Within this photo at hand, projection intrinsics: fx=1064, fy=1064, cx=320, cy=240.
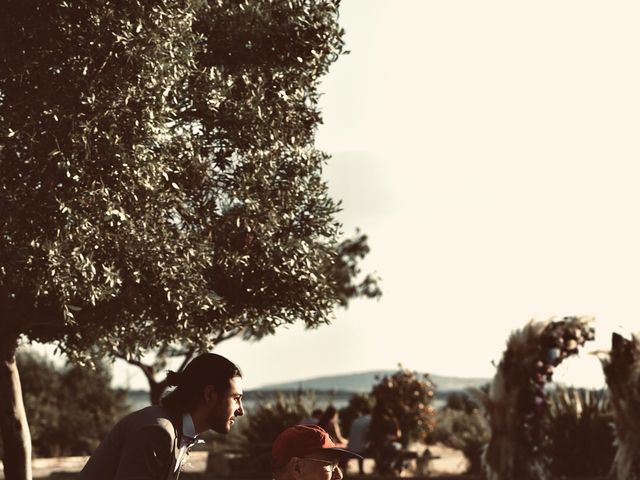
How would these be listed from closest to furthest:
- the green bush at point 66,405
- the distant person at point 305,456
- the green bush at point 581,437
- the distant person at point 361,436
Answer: the distant person at point 305,456, the green bush at point 581,437, the distant person at point 361,436, the green bush at point 66,405

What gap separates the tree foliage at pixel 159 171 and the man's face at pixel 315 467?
13.3m

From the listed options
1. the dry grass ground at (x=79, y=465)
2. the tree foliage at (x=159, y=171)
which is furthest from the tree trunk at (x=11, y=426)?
the dry grass ground at (x=79, y=465)

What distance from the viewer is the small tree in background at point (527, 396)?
2.46 meters

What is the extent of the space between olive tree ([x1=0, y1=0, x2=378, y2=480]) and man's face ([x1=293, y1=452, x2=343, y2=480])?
1326cm

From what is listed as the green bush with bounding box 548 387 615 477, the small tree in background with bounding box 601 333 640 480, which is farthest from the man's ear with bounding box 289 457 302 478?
the green bush with bounding box 548 387 615 477

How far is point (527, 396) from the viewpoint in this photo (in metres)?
2.48

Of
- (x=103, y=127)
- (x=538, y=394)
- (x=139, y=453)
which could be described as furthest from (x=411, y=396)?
(x=538, y=394)

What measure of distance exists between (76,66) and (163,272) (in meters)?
4.01

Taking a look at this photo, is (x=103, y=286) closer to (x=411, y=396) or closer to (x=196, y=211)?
(x=196, y=211)

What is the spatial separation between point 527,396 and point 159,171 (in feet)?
54.3

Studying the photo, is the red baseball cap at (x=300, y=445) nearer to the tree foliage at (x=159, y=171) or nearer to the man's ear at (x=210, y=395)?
the man's ear at (x=210, y=395)

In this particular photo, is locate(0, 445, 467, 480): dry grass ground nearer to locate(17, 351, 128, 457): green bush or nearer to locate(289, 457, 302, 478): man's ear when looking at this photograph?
locate(17, 351, 128, 457): green bush

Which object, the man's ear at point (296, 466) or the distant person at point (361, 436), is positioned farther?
the distant person at point (361, 436)

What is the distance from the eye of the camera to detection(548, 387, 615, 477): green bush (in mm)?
17188
